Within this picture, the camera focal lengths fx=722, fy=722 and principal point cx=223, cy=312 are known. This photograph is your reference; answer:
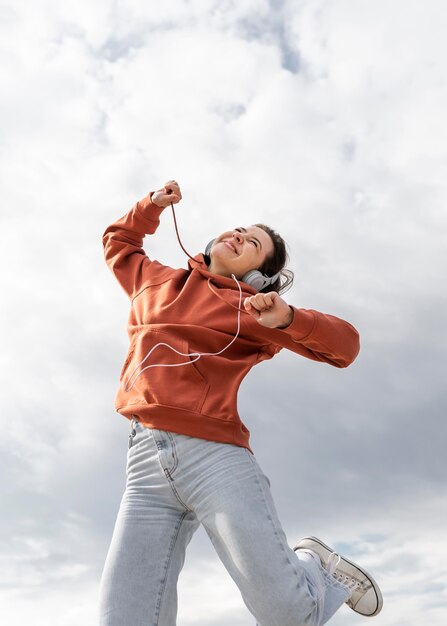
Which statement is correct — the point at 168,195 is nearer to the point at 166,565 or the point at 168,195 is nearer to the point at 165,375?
the point at 165,375

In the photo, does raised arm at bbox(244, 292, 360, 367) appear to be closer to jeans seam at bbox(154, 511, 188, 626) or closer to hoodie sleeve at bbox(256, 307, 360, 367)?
hoodie sleeve at bbox(256, 307, 360, 367)

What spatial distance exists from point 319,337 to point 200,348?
1.99ft

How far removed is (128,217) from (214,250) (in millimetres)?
737

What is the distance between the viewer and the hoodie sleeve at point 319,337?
329cm

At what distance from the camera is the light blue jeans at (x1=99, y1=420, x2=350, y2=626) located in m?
3.11

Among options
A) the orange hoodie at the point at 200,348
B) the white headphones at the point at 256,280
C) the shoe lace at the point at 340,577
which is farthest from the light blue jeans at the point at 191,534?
the white headphones at the point at 256,280

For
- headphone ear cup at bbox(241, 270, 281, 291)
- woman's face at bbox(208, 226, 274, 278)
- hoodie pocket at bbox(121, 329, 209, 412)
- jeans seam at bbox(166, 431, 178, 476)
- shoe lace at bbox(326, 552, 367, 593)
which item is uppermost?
woman's face at bbox(208, 226, 274, 278)

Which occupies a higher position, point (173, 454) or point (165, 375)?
point (165, 375)

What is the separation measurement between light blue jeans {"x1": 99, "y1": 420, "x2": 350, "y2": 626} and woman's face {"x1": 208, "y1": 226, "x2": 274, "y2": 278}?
102cm

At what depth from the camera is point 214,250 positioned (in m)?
3.99

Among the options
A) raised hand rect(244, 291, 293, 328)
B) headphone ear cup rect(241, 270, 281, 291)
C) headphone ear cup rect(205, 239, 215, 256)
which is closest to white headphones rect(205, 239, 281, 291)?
headphone ear cup rect(241, 270, 281, 291)

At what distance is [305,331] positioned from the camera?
3301 millimetres

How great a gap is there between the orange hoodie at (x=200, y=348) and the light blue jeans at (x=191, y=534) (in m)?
0.11

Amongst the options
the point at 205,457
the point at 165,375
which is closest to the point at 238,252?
the point at 165,375
